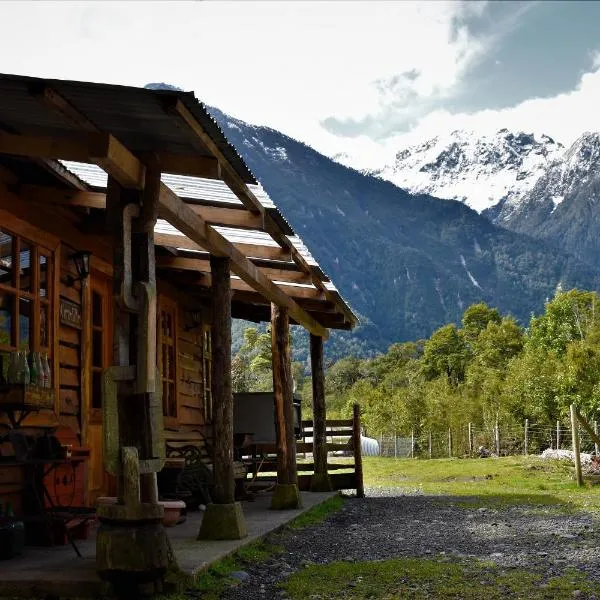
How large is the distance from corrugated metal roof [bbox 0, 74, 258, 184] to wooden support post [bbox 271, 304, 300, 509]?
4570mm

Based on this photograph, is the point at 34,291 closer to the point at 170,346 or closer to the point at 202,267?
the point at 202,267

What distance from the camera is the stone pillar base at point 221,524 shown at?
7.08 meters

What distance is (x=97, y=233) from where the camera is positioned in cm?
819

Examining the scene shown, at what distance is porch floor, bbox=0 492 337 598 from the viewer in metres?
5.00

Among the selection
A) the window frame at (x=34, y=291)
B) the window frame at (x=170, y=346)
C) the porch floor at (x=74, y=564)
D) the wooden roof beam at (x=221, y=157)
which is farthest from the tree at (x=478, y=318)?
the wooden roof beam at (x=221, y=157)

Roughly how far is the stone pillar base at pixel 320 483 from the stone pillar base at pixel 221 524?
6.46m

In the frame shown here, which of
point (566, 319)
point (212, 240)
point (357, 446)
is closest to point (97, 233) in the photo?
point (212, 240)

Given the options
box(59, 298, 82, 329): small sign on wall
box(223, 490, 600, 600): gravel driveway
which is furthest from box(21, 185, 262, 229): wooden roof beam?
Result: box(223, 490, 600, 600): gravel driveway

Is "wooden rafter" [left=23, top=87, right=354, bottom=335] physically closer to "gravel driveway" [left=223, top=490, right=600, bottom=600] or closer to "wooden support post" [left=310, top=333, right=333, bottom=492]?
"gravel driveway" [left=223, top=490, right=600, bottom=600]

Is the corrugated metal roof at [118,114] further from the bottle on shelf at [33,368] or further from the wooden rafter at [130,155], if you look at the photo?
the bottle on shelf at [33,368]

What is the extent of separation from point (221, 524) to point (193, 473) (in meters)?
2.51

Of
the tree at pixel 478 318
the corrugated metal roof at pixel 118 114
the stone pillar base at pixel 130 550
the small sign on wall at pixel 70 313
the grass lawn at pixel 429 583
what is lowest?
the grass lawn at pixel 429 583

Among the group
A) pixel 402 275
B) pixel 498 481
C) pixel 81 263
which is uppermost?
pixel 402 275

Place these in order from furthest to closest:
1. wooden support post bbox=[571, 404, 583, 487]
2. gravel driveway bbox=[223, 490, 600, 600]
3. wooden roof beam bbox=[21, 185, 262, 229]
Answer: wooden support post bbox=[571, 404, 583, 487] < wooden roof beam bbox=[21, 185, 262, 229] < gravel driveway bbox=[223, 490, 600, 600]
